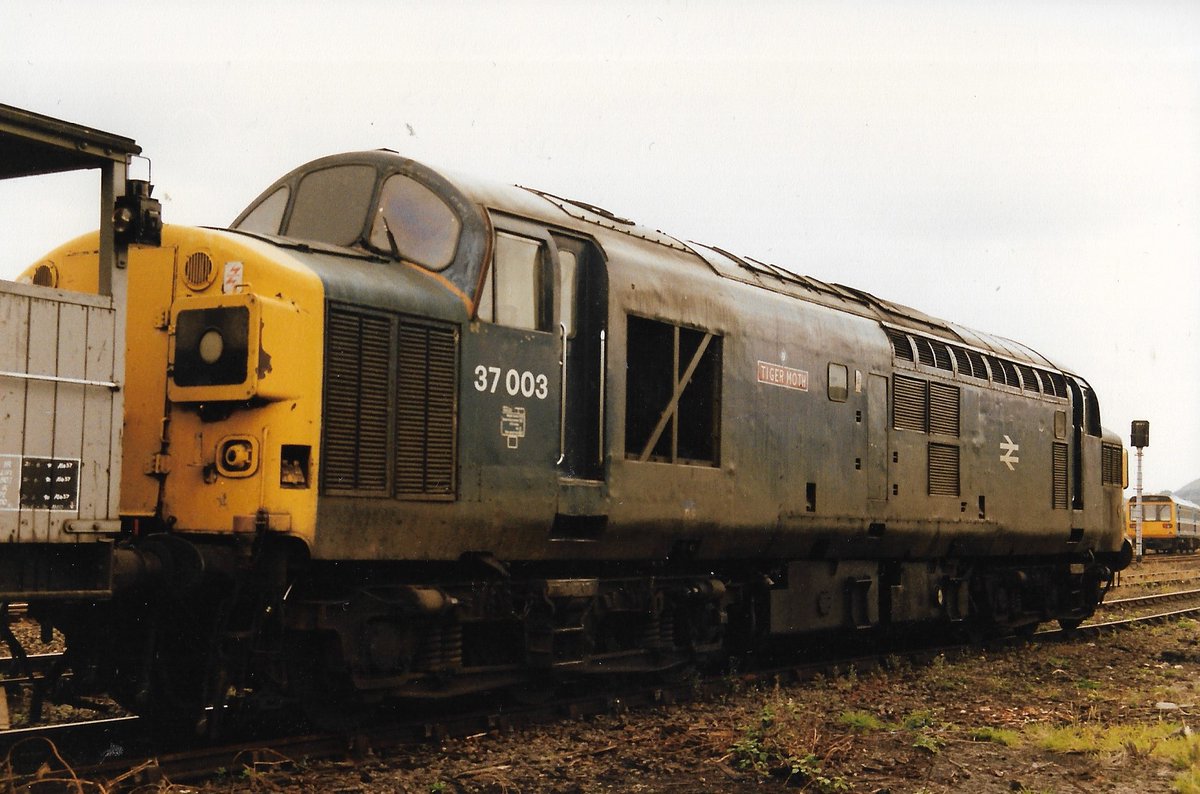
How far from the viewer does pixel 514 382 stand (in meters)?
8.97

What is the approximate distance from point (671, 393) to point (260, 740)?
429 cm

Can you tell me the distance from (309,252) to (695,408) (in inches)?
161

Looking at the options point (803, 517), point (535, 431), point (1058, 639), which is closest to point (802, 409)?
point (803, 517)

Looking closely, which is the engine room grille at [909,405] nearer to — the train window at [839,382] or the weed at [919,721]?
the train window at [839,382]

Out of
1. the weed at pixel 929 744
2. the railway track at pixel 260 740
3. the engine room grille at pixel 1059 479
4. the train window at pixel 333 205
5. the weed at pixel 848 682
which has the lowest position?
the weed at pixel 848 682

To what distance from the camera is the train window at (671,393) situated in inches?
411

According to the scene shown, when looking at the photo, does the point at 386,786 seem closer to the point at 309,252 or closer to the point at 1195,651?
the point at 309,252

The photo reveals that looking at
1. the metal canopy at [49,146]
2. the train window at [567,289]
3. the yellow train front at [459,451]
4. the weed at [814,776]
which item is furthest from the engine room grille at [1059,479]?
the metal canopy at [49,146]

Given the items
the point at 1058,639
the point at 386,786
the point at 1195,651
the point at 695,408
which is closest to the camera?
the point at 386,786

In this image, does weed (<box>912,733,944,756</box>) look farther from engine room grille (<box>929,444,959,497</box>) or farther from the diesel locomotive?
engine room grille (<box>929,444,959,497</box>)

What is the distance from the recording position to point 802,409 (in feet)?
40.6

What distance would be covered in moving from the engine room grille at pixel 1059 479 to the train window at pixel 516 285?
1078cm

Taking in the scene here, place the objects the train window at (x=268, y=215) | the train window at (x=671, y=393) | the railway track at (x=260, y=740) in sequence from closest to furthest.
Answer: the railway track at (x=260, y=740) → the train window at (x=268, y=215) → the train window at (x=671, y=393)

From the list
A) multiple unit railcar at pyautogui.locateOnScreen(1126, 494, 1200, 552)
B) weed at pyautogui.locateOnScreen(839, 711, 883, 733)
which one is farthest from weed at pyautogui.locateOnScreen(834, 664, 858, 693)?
multiple unit railcar at pyautogui.locateOnScreen(1126, 494, 1200, 552)
